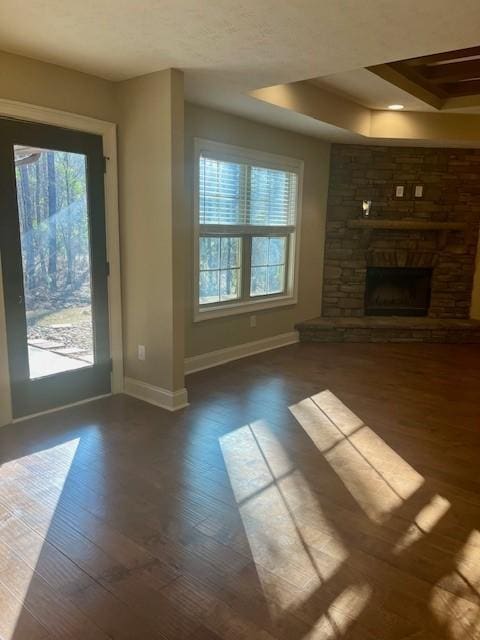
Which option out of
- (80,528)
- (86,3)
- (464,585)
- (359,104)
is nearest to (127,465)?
(80,528)

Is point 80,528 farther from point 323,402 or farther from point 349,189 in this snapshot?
point 349,189

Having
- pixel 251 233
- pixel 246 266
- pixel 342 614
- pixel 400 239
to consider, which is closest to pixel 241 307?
pixel 246 266

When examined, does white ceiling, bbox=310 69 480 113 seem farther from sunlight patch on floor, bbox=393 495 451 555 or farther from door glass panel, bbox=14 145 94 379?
sunlight patch on floor, bbox=393 495 451 555

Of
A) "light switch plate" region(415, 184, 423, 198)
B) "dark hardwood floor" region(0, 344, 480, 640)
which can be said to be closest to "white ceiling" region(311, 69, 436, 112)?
"light switch plate" region(415, 184, 423, 198)

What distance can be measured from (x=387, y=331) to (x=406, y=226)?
55.0 inches

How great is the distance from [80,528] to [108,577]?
387 mm

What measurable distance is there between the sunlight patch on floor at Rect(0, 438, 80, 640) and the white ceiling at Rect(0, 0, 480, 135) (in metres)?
2.51

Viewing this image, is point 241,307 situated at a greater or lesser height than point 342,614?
greater

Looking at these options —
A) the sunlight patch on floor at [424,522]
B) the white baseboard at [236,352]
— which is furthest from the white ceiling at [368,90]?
the sunlight patch on floor at [424,522]

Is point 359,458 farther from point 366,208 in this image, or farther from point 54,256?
point 366,208

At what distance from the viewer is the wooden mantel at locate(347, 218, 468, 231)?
239 inches

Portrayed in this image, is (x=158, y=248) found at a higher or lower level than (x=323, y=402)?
higher

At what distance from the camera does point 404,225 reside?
6.09 metres

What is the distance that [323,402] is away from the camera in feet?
13.0
